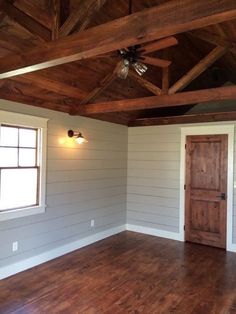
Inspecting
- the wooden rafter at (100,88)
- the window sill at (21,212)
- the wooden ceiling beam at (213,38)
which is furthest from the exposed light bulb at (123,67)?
the window sill at (21,212)

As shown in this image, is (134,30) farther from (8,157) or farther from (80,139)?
(80,139)

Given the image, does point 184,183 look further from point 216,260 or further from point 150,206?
point 216,260

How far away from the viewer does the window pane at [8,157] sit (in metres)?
3.74

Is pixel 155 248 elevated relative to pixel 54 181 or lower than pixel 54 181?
lower

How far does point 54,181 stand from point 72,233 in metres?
1.10

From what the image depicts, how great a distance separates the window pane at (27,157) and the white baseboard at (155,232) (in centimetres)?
309

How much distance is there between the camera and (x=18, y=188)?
4016mm

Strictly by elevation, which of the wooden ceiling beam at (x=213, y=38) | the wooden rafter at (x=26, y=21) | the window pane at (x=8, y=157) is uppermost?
the wooden ceiling beam at (x=213, y=38)

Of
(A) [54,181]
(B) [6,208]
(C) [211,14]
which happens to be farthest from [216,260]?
(C) [211,14]

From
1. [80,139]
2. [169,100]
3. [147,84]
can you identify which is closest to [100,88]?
[147,84]

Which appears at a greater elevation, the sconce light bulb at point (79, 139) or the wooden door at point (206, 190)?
the sconce light bulb at point (79, 139)

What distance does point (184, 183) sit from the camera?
560cm

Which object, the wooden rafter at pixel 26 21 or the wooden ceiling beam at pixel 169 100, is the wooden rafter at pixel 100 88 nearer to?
the wooden ceiling beam at pixel 169 100

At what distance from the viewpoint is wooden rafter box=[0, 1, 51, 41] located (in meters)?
2.85
